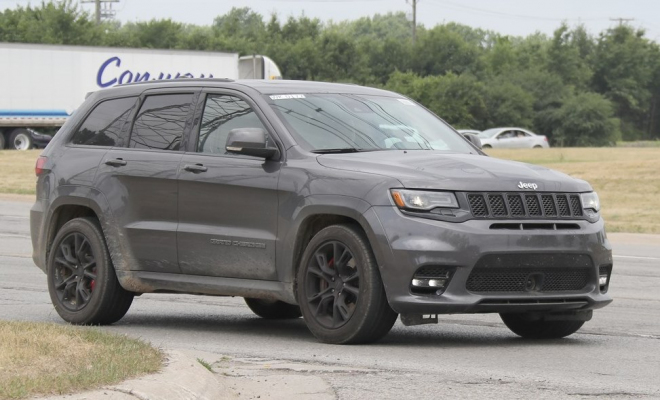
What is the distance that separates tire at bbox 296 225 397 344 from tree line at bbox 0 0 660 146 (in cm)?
7271

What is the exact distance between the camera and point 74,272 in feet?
33.5

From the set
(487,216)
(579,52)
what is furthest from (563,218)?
(579,52)

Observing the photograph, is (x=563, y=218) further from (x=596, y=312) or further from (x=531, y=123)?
(x=531, y=123)

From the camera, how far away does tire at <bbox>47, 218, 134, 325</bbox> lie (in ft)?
32.7

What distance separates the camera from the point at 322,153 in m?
9.02

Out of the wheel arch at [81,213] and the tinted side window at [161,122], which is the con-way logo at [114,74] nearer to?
the wheel arch at [81,213]

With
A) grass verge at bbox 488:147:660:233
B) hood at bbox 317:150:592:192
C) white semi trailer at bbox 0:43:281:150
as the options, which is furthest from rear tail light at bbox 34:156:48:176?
white semi trailer at bbox 0:43:281:150

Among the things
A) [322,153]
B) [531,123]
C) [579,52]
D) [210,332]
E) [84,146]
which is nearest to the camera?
[322,153]

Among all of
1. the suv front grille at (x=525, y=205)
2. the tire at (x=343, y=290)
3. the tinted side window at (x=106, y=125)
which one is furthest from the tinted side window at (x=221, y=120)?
the suv front grille at (x=525, y=205)

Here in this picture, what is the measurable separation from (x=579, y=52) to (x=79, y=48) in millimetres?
55803

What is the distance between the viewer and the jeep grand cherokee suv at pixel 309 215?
8297 millimetres

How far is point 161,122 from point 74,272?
1.33m

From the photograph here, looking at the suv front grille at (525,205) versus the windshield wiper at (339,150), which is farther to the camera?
the windshield wiper at (339,150)

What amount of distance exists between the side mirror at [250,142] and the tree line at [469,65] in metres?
72.4
